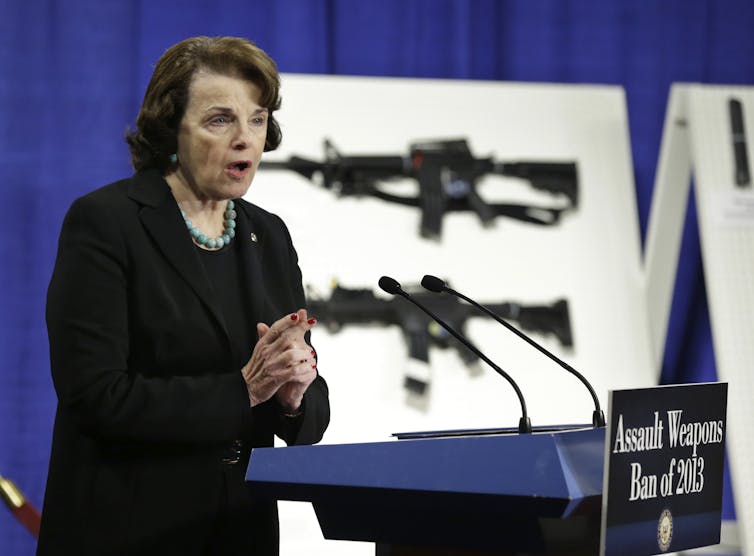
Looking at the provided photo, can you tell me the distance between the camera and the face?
5.38ft

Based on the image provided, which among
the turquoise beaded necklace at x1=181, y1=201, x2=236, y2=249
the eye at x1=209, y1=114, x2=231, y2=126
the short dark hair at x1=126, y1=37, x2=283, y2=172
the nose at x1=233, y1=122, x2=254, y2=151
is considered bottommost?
the turquoise beaded necklace at x1=181, y1=201, x2=236, y2=249

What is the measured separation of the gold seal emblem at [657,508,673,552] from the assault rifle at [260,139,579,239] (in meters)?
2.34

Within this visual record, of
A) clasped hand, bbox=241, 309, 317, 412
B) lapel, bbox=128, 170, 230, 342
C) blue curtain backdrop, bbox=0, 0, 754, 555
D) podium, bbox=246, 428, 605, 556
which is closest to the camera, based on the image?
podium, bbox=246, 428, 605, 556

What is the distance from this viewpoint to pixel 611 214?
149 inches

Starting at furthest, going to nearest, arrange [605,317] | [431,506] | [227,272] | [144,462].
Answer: [605,317] < [227,272] < [144,462] < [431,506]

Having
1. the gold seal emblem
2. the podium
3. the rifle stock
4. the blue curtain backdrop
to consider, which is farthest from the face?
the blue curtain backdrop

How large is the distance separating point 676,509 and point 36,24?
3.15 m

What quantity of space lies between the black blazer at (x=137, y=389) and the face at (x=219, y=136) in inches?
3.2

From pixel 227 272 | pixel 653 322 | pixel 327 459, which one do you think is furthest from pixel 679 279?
pixel 327 459

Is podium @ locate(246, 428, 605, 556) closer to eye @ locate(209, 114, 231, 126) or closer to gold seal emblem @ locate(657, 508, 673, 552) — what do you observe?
gold seal emblem @ locate(657, 508, 673, 552)

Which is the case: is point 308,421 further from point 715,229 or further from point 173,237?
point 715,229

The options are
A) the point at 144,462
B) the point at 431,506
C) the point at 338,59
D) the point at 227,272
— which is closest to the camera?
the point at 431,506

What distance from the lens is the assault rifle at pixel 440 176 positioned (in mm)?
3562

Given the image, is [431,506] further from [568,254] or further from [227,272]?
[568,254]
